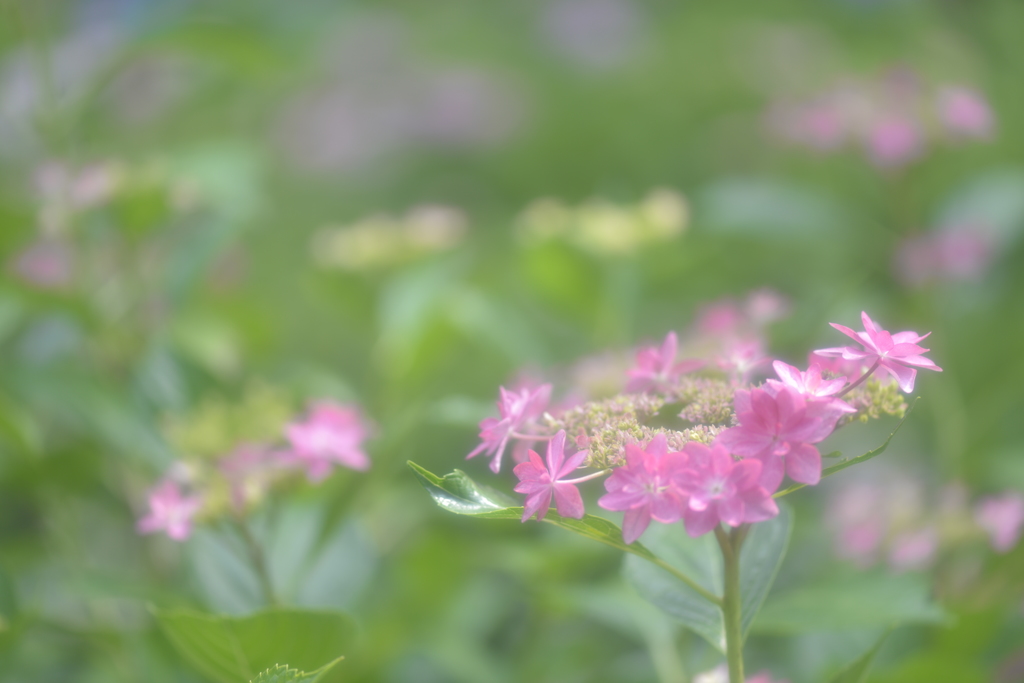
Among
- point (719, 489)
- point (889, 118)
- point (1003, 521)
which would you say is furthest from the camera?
point (889, 118)

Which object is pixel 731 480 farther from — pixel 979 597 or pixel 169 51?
pixel 169 51

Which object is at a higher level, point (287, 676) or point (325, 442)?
point (325, 442)

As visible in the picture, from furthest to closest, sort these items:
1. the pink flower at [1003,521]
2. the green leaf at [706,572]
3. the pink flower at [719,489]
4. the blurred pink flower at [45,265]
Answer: the blurred pink flower at [45,265]
the pink flower at [1003,521]
the green leaf at [706,572]
the pink flower at [719,489]

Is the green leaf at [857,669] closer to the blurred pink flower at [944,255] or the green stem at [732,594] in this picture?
the green stem at [732,594]

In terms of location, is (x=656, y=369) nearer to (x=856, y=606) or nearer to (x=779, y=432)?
(x=779, y=432)

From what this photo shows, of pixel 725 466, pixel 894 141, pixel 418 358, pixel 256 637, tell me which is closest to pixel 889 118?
Result: pixel 894 141

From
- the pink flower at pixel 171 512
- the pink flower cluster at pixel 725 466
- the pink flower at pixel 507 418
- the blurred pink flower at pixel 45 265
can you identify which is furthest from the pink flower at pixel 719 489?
the blurred pink flower at pixel 45 265

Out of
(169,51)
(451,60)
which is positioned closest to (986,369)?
(169,51)
